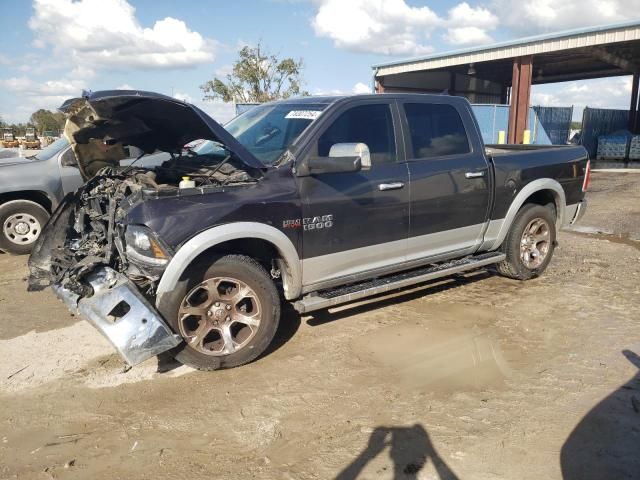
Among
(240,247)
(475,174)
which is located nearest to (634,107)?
(475,174)

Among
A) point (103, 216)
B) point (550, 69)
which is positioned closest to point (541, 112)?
point (550, 69)

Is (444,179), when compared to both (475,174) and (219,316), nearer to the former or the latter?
(475,174)

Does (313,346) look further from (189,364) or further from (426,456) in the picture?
(426,456)

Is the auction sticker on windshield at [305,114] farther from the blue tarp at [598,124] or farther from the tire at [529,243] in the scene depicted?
the blue tarp at [598,124]

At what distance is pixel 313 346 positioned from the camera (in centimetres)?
429

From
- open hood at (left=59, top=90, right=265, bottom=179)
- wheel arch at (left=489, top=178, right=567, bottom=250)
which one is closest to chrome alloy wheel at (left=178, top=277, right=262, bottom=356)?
open hood at (left=59, top=90, right=265, bottom=179)

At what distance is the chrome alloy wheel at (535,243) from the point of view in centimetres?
577

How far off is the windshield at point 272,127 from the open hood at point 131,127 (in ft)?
1.38

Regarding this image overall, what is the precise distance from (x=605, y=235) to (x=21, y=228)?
8.87m

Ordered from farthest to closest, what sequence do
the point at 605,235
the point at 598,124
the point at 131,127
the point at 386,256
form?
the point at 598,124, the point at 605,235, the point at 386,256, the point at 131,127

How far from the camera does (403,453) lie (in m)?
2.88

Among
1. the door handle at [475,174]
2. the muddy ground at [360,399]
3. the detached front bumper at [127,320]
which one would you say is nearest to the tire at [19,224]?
the muddy ground at [360,399]

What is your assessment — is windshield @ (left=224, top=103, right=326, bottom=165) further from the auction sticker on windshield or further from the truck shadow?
the truck shadow

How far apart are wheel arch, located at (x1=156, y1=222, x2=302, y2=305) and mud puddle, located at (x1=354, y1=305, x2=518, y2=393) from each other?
860 mm
